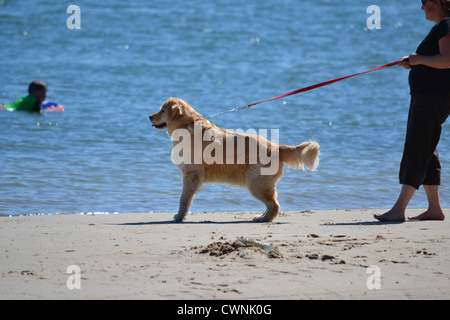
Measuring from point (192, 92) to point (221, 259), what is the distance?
1305cm

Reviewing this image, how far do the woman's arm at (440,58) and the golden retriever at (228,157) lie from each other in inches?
57.3

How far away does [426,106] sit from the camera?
264 inches

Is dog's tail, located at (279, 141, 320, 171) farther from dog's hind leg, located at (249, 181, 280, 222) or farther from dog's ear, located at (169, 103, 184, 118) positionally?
dog's ear, located at (169, 103, 184, 118)

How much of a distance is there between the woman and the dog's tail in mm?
959

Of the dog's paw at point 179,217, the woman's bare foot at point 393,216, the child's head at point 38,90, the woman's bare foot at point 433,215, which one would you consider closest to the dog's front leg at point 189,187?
the dog's paw at point 179,217

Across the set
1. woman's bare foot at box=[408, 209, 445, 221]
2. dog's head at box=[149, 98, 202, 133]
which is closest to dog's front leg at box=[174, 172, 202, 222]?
dog's head at box=[149, 98, 202, 133]

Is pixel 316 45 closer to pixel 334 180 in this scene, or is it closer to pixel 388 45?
pixel 388 45

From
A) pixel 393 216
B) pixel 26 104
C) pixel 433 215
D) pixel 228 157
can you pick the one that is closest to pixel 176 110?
pixel 228 157

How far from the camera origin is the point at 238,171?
740 centimetres

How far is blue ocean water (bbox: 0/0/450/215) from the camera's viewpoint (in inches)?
361

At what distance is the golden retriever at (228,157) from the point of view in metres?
7.29
